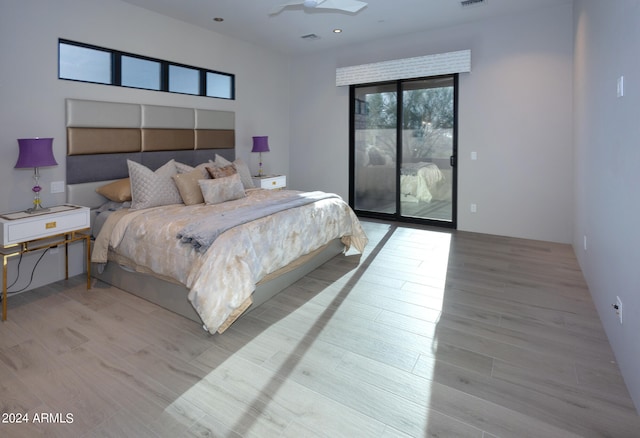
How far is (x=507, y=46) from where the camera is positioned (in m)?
5.02

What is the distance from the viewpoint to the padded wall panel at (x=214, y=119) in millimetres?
5039

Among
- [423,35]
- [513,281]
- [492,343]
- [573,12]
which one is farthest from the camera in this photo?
[423,35]

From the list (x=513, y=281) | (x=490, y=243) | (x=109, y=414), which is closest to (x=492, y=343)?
(x=513, y=281)

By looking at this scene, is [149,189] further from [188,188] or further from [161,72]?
[161,72]

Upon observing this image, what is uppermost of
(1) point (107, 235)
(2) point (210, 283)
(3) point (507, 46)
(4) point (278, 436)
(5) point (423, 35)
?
(5) point (423, 35)

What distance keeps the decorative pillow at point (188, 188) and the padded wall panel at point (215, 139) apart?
1.15 metres

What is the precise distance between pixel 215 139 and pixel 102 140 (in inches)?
64.5

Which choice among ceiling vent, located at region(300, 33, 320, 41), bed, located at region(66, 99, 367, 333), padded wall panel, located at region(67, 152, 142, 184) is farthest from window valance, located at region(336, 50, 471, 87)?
padded wall panel, located at region(67, 152, 142, 184)

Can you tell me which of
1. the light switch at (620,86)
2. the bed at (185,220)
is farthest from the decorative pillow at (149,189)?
the light switch at (620,86)

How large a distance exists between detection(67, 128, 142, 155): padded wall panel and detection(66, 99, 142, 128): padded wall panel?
53 mm

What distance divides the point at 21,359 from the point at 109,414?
3.12ft

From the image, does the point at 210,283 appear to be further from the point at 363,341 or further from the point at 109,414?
the point at 363,341

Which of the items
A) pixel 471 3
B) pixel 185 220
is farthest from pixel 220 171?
pixel 471 3

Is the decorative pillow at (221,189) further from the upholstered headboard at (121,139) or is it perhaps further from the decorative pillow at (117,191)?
the upholstered headboard at (121,139)
